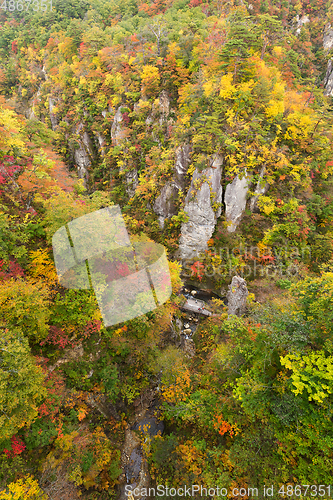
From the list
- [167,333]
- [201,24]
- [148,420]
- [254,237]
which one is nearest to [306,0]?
[201,24]

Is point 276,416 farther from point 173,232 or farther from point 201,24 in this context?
point 201,24

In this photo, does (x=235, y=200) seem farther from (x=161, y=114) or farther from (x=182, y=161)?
(x=161, y=114)

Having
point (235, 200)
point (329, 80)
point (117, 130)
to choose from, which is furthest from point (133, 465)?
point (329, 80)

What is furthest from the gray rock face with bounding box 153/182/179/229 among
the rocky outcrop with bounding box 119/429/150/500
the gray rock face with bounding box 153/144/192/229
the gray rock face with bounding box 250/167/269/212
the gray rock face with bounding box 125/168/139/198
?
the rocky outcrop with bounding box 119/429/150/500

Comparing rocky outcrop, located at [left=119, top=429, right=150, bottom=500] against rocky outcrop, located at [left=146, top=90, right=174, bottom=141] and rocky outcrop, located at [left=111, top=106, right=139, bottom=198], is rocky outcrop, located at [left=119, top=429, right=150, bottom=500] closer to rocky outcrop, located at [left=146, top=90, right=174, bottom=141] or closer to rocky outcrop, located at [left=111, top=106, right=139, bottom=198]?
rocky outcrop, located at [left=111, top=106, right=139, bottom=198]

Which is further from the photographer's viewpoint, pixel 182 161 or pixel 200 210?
pixel 182 161

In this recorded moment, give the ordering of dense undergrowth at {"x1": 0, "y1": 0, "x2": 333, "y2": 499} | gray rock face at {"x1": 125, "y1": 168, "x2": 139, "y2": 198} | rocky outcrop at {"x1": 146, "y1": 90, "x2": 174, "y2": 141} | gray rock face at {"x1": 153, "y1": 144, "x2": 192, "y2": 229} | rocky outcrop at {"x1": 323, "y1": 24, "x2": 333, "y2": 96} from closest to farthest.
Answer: dense undergrowth at {"x1": 0, "y1": 0, "x2": 333, "y2": 499} < gray rock face at {"x1": 153, "y1": 144, "x2": 192, "y2": 229} < rocky outcrop at {"x1": 146, "y1": 90, "x2": 174, "y2": 141} < gray rock face at {"x1": 125, "y1": 168, "x2": 139, "y2": 198} < rocky outcrop at {"x1": 323, "y1": 24, "x2": 333, "y2": 96}

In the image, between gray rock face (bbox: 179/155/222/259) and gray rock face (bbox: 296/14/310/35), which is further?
gray rock face (bbox: 296/14/310/35)
